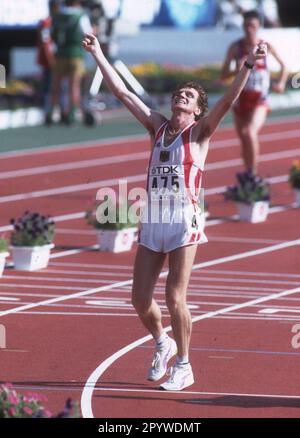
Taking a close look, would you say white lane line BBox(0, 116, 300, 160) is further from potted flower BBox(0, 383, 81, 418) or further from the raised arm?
potted flower BBox(0, 383, 81, 418)

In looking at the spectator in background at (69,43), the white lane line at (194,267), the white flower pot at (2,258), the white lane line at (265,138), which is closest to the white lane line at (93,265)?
the white lane line at (194,267)

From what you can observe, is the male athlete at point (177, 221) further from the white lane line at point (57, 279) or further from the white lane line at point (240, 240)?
the white lane line at point (240, 240)

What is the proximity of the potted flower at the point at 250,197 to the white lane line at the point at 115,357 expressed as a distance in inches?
162

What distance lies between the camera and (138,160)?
80.7 feet

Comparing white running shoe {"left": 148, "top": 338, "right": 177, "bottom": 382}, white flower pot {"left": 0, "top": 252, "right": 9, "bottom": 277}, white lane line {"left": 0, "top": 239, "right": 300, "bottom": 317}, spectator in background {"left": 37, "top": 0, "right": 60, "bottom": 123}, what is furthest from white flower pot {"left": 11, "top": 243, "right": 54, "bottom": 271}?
spectator in background {"left": 37, "top": 0, "right": 60, "bottom": 123}

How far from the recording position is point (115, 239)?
51.3ft

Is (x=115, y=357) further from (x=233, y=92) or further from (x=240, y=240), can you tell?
(x=240, y=240)

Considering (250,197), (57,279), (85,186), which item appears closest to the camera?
(57,279)

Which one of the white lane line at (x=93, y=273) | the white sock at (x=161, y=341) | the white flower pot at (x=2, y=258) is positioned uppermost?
the white flower pot at (x=2, y=258)

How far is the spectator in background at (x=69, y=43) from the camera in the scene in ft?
88.2

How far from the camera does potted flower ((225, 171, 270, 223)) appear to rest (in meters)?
17.7

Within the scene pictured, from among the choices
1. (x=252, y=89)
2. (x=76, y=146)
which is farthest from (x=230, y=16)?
(x=252, y=89)

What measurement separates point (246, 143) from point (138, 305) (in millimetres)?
8570

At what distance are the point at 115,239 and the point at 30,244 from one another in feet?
4.82
